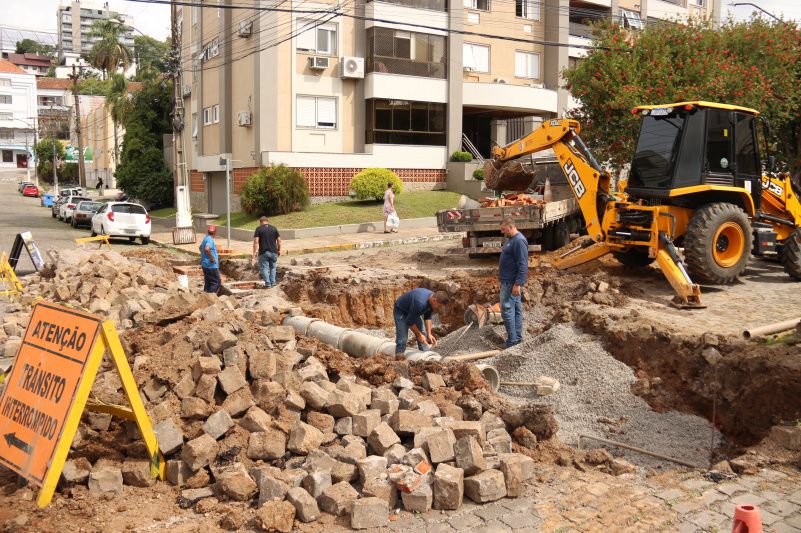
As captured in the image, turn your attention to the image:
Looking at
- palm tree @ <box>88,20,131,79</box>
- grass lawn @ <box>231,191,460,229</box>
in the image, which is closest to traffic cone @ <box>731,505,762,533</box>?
grass lawn @ <box>231,191,460,229</box>

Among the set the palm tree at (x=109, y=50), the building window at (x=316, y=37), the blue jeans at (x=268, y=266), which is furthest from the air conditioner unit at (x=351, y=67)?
the palm tree at (x=109, y=50)

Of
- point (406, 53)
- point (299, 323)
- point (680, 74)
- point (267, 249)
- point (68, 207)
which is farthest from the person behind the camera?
point (68, 207)

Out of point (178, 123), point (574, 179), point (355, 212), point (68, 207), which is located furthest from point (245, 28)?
point (574, 179)

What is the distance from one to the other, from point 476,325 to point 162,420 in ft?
17.9

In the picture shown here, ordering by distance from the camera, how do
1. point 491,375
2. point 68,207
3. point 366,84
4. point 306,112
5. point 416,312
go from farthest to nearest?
1. point 68,207
2. point 366,84
3. point 306,112
4. point 416,312
5. point 491,375

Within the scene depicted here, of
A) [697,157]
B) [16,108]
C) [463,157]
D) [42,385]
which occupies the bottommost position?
[42,385]

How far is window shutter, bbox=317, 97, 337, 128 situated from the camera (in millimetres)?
29500

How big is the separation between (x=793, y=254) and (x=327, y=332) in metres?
8.41

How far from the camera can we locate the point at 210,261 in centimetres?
1405

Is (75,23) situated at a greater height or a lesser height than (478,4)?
greater

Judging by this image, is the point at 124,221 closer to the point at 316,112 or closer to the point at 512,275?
the point at 316,112

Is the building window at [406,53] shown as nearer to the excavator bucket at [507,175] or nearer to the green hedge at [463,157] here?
the green hedge at [463,157]

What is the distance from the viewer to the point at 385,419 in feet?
21.9

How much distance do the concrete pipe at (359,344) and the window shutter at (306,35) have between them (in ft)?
69.9
